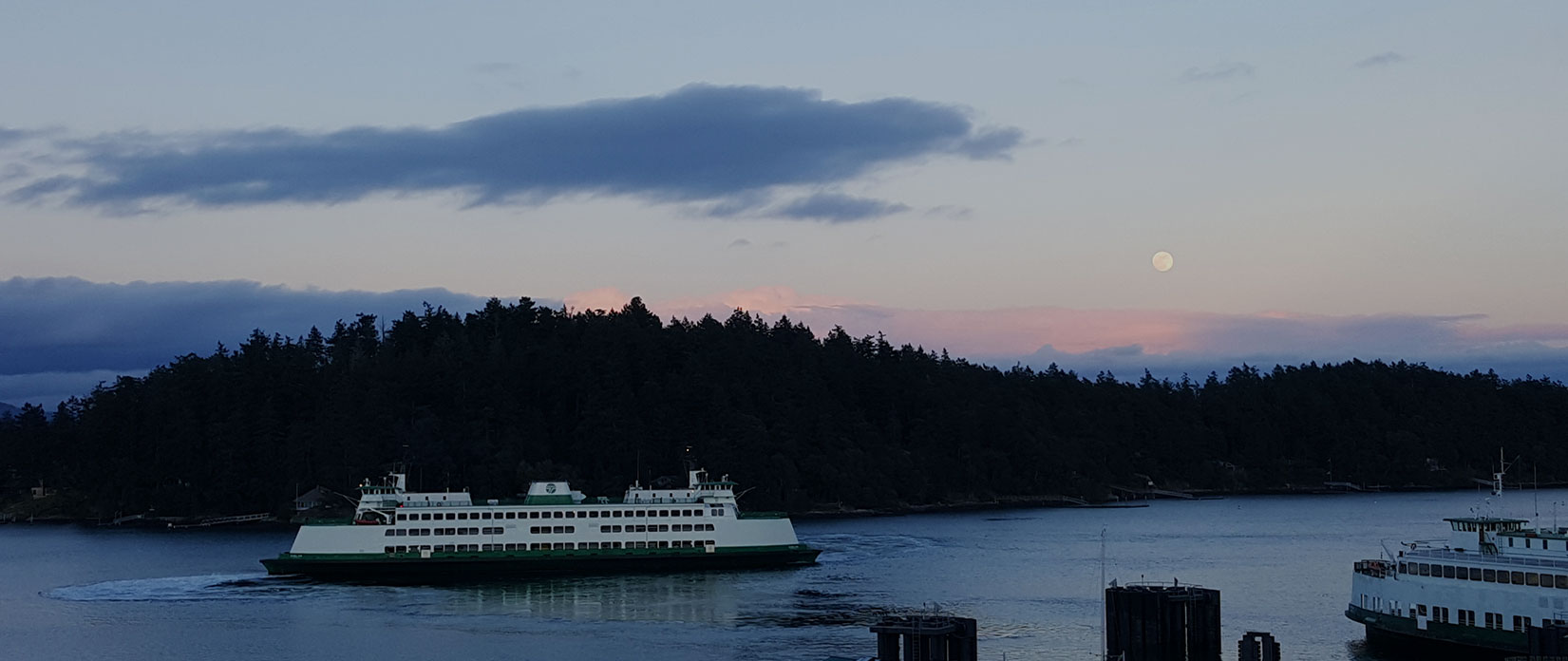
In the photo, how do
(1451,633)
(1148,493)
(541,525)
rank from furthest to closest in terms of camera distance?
1. (1148,493)
2. (541,525)
3. (1451,633)

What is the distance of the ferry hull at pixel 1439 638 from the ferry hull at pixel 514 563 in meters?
40.1

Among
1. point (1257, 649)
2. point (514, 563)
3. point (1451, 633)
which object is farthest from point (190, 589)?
point (1451, 633)

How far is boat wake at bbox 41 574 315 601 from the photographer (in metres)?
74.1

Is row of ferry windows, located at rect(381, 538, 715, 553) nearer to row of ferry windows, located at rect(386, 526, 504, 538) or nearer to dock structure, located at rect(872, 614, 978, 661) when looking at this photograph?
row of ferry windows, located at rect(386, 526, 504, 538)

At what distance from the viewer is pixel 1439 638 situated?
48.5 meters

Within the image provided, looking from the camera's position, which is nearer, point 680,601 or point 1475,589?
point 1475,589

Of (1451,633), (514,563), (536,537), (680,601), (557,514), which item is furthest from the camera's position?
(557,514)

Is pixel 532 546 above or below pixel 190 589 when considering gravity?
above

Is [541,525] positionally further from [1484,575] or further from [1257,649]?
[1484,575]

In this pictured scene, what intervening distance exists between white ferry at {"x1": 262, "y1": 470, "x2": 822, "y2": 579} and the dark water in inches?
106

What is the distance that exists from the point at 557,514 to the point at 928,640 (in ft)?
143

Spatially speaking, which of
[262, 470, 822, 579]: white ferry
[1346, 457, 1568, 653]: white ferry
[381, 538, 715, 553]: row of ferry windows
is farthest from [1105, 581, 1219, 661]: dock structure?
[381, 538, 715, 553]: row of ferry windows

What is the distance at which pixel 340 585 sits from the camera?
259 feet

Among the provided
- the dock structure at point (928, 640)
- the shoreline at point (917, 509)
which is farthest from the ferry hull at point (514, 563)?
the shoreline at point (917, 509)
